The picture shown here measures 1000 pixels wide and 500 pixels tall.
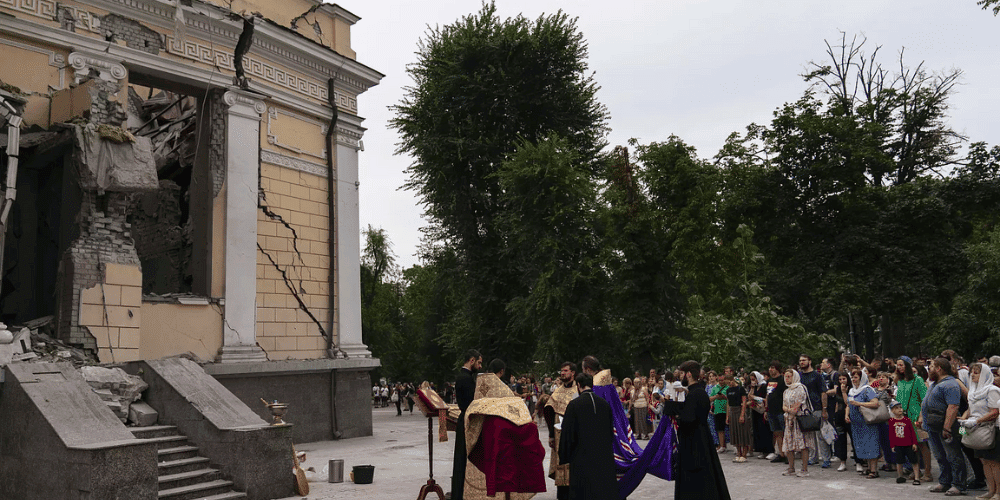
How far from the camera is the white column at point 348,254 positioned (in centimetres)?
1872

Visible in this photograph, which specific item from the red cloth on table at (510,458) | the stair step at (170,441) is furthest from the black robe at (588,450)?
the stair step at (170,441)

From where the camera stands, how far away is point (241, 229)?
1645 cm

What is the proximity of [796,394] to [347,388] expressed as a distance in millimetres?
10500

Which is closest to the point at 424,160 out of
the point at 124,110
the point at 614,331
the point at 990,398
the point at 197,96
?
the point at 614,331

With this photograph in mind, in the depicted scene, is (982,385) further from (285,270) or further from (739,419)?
(285,270)

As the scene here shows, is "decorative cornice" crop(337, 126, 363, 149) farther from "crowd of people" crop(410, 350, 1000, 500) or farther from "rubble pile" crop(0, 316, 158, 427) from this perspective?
"crowd of people" crop(410, 350, 1000, 500)

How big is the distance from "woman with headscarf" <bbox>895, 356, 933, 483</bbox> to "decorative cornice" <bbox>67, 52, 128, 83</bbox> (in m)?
14.5

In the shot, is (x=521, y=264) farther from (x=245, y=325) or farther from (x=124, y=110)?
(x=124, y=110)

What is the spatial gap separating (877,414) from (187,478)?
31.6ft

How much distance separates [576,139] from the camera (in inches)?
1230

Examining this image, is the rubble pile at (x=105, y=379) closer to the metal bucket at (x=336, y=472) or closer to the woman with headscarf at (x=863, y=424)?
the metal bucket at (x=336, y=472)

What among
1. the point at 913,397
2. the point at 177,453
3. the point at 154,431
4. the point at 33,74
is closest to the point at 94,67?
the point at 33,74

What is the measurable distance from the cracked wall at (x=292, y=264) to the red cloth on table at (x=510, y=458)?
9.65 m

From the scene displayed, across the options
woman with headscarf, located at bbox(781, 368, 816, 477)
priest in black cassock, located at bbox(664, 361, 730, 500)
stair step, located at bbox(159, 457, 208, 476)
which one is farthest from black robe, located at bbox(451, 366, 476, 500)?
woman with headscarf, located at bbox(781, 368, 816, 477)
